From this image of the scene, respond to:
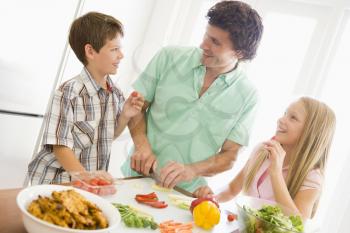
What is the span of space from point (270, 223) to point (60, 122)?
1.97 ft

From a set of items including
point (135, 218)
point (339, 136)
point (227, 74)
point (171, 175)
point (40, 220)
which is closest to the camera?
point (40, 220)

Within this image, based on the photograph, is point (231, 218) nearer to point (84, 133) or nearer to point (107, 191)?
point (107, 191)

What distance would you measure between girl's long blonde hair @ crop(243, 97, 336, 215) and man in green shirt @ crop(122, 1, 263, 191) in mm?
164

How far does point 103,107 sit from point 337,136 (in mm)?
1059

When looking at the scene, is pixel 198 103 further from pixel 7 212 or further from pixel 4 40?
pixel 4 40

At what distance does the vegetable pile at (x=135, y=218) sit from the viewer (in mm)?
759

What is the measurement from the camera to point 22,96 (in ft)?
5.98

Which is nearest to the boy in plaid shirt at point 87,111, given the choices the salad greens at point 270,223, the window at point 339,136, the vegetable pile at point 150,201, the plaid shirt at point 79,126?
the plaid shirt at point 79,126

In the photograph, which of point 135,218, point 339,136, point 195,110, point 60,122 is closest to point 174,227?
point 135,218

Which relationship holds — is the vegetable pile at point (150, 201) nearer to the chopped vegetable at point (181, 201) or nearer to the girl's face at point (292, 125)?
the chopped vegetable at point (181, 201)

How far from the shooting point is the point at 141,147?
127 centimetres

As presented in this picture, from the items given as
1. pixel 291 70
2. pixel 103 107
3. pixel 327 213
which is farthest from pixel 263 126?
pixel 103 107

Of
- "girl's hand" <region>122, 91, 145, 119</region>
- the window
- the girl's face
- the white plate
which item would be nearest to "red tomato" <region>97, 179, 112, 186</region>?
the white plate

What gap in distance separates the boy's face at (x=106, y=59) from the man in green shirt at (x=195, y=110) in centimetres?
14
